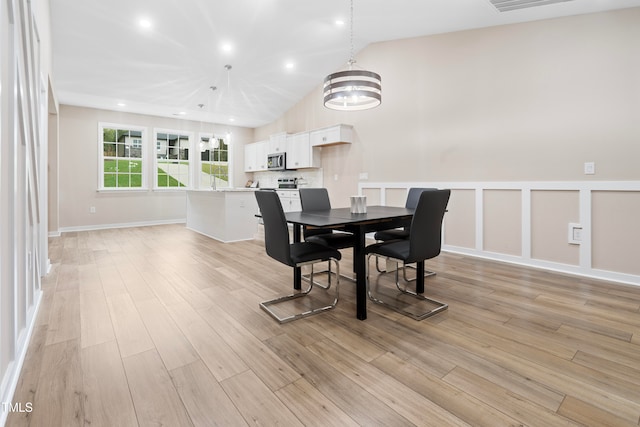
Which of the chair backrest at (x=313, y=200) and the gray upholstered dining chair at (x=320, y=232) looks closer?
the gray upholstered dining chair at (x=320, y=232)

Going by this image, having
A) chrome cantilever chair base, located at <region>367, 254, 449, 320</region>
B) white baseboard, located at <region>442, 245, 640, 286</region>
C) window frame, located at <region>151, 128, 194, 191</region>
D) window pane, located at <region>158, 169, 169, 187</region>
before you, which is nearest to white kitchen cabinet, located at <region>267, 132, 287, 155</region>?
window frame, located at <region>151, 128, 194, 191</region>

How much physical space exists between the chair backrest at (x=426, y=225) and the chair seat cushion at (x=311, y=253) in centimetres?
58

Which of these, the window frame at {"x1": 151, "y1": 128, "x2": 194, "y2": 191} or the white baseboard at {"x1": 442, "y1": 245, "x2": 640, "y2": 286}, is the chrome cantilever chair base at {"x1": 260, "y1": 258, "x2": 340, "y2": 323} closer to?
the white baseboard at {"x1": 442, "y1": 245, "x2": 640, "y2": 286}

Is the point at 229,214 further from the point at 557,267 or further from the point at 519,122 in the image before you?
the point at 557,267

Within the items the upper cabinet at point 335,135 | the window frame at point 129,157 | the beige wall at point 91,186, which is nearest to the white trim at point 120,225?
the beige wall at point 91,186

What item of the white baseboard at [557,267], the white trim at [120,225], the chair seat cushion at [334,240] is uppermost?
the chair seat cushion at [334,240]

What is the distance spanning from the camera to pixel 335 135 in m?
5.69

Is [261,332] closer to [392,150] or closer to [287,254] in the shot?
[287,254]

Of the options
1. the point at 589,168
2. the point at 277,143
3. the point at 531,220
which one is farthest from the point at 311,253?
the point at 277,143

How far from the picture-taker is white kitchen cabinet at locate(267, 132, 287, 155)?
23.5 ft

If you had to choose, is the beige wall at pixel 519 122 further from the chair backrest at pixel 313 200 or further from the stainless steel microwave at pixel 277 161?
the stainless steel microwave at pixel 277 161

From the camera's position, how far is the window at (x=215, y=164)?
8.17m

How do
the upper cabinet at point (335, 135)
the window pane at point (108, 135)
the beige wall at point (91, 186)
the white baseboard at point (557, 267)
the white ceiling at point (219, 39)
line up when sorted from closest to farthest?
the white baseboard at point (557, 267) → the white ceiling at point (219, 39) → the upper cabinet at point (335, 135) → the beige wall at point (91, 186) → the window pane at point (108, 135)

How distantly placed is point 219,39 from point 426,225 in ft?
13.5
